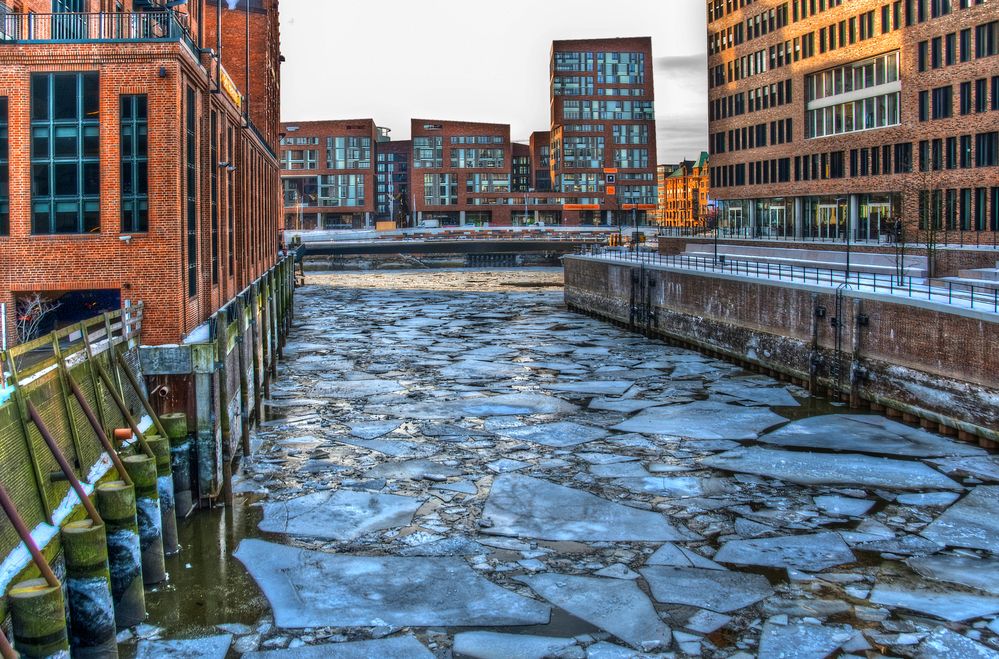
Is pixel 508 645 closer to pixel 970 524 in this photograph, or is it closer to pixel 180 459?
pixel 180 459

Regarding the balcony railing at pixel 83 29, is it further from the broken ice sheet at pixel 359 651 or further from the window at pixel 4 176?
the broken ice sheet at pixel 359 651

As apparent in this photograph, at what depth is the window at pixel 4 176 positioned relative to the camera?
2286 centimetres

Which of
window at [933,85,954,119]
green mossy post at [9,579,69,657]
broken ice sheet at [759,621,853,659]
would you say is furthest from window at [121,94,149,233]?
window at [933,85,954,119]

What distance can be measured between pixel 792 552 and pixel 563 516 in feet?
13.4

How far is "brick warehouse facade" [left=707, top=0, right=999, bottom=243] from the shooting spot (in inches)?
2056

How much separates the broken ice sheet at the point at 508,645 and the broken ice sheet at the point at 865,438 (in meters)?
12.8

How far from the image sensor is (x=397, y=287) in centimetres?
8806

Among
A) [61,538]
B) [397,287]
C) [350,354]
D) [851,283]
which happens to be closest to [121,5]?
[350,354]

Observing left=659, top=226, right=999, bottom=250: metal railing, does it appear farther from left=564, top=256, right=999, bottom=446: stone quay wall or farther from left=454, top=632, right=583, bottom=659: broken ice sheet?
left=454, top=632, right=583, bottom=659: broken ice sheet

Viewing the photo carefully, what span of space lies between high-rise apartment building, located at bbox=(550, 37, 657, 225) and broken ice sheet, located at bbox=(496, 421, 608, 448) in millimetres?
131553

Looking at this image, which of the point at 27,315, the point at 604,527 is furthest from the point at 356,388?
the point at 604,527

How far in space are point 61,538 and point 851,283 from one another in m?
28.8

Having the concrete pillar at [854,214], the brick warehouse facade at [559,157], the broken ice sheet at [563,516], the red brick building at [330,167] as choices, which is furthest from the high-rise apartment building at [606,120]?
the broken ice sheet at [563,516]

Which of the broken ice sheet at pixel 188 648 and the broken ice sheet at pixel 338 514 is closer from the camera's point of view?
the broken ice sheet at pixel 188 648
